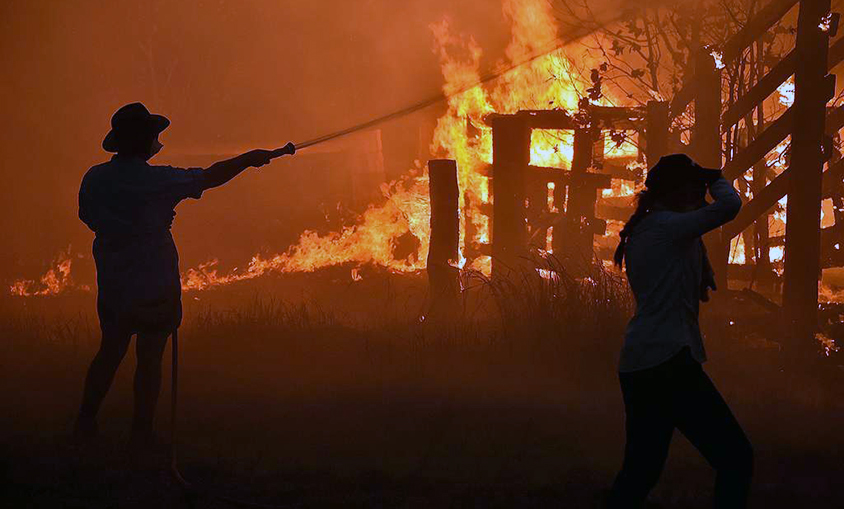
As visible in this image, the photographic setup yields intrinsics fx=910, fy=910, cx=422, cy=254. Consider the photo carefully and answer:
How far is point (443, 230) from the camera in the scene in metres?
8.98

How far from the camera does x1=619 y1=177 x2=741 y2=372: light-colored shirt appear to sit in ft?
12.5

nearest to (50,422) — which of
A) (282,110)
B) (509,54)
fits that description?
(509,54)

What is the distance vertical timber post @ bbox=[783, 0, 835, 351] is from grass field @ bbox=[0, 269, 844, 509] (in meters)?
0.43

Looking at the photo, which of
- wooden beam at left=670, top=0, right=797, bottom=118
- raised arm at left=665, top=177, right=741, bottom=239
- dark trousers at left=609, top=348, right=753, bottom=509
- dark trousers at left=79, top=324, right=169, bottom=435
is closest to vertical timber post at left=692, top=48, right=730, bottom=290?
wooden beam at left=670, top=0, right=797, bottom=118

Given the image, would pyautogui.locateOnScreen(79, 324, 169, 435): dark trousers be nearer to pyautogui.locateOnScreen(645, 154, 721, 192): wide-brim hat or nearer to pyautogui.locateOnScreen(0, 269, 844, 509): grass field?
pyautogui.locateOnScreen(0, 269, 844, 509): grass field

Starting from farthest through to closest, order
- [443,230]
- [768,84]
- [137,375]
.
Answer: [443,230]
[768,84]
[137,375]

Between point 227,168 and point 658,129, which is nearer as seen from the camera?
point 227,168

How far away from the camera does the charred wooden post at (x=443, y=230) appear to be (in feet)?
29.1

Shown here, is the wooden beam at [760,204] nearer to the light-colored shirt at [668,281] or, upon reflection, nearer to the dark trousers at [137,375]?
the light-colored shirt at [668,281]

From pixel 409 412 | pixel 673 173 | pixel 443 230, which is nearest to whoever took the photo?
pixel 673 173

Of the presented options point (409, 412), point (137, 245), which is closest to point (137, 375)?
point (137, 245)

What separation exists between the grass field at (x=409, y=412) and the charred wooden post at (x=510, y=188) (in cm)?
45

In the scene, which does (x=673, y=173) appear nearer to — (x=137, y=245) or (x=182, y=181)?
(x=182, y=181)

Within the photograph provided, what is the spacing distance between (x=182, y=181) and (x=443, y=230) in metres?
3.94
